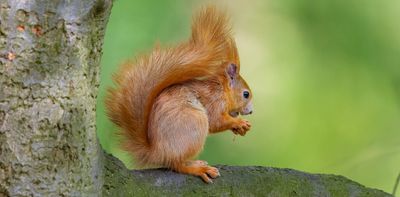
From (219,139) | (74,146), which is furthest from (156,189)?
(219,139)

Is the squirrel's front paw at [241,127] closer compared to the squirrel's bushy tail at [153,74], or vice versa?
the squirrel's bushy tail at [153,74]

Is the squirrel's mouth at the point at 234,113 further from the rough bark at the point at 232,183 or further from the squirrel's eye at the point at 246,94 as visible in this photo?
the rough bark at the point at 232,183

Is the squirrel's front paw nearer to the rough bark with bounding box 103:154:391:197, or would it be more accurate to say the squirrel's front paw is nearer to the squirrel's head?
the squirrel's head

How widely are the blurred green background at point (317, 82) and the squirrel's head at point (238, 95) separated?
524 millimetres

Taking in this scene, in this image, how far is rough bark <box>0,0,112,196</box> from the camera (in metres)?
0.99

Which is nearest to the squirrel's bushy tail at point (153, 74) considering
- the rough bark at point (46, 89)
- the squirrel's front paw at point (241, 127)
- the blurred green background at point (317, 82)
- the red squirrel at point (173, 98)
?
the red squirrel at point (173, 98)

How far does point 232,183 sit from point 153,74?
24cm

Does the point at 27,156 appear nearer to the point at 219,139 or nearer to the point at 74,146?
the point at 74,146

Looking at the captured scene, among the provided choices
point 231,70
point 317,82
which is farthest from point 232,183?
point 317,82

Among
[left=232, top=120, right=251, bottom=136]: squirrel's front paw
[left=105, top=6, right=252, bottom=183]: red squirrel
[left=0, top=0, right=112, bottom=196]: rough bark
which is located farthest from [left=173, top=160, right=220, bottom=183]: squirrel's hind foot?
[left=0, top=0, right=112, bottom=196]: rough bark

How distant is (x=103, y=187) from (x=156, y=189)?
86mm

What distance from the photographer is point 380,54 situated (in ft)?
7.52

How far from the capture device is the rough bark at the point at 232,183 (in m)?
1.17

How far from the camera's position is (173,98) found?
1.36 meters
